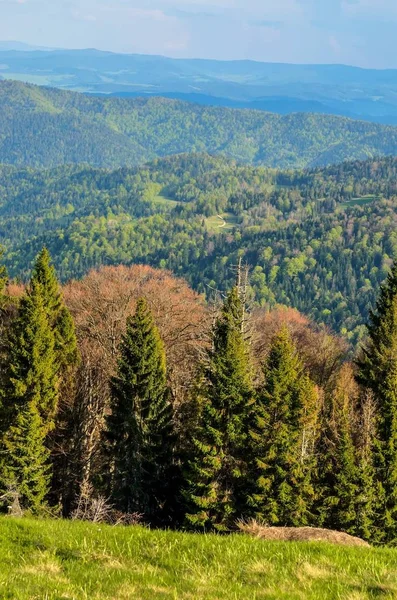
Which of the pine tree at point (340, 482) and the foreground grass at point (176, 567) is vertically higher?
the foreground grass at point (176, 567)

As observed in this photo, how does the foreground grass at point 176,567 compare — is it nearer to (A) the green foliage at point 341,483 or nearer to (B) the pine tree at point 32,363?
(A) the green foliage at point 341,483

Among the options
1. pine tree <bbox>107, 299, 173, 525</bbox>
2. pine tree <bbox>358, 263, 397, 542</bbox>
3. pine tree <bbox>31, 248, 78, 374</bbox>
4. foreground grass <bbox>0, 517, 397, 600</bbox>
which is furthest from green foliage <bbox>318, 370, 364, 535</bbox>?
foreground grass <bbox>0, 517, 397, 600</bbox>

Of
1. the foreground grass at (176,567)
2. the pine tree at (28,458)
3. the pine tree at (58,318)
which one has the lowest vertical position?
the pine tree at (28,458)

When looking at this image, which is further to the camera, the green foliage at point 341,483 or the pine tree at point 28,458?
the pine tree at point 28,458

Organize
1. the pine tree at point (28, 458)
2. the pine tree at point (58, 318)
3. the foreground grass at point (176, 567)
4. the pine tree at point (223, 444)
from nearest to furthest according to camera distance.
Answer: the foreground grass at point (176, 567)
the pine tree at point (223, 444)
the pine tree at point (28, 458)
the pine tree at point (58, 318)

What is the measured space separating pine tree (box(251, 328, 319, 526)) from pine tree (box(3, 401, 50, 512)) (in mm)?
11176

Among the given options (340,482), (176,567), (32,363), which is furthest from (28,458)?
(176,567)

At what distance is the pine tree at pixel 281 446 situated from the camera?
1164 inches

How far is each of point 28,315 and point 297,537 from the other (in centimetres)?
2211

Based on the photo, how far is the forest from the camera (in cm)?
2981

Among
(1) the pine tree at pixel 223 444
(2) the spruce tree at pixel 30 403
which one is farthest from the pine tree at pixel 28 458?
(1) the pine tree at pixel 223 444

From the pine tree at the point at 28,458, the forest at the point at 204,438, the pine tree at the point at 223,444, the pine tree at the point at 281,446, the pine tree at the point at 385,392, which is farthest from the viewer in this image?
the pine tree at the point at 385,392

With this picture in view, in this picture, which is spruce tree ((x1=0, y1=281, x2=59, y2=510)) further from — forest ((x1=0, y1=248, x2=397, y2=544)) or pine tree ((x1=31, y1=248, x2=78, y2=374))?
pine tree ((x1=31, y1=248, x2=78, y2=374))

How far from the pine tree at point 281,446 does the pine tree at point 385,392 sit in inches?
174
